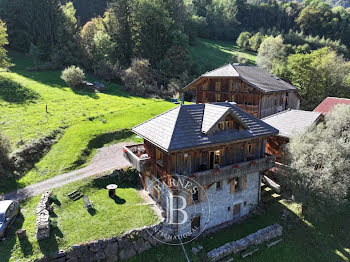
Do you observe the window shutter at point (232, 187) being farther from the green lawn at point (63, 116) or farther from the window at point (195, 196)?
the green lawn at point (63, 116)

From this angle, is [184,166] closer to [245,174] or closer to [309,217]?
[245,174]

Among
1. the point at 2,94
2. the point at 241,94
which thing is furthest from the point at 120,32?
the point at 241,94

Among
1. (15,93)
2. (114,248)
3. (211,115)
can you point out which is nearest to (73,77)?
(15,93)

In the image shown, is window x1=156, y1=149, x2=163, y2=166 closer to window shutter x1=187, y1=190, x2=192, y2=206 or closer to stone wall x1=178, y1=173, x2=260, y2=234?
window shutter x1=187, y1=190, x2=192, y2=206

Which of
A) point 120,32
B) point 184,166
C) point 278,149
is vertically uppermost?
point 120,32

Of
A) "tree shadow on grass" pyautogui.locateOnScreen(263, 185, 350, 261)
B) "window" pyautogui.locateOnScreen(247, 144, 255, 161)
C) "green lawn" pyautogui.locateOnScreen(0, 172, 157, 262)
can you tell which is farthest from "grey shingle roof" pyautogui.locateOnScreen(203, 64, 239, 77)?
"green lawn" pyautogui.locateOnScreen(0, 172, 157, 262)

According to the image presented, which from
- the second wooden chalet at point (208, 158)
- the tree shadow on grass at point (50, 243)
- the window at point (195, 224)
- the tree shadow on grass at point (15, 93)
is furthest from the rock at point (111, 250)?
the tree shadow on grass at point (15, 93)
